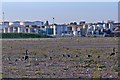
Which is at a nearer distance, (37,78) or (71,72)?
(37,78)

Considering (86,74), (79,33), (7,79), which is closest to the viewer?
(7,79)

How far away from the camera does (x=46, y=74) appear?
1764 cm

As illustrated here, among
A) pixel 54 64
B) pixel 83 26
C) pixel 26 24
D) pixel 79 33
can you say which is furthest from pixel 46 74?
pixel 26 24

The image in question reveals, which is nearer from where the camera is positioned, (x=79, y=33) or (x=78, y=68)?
(x=78, y=68)

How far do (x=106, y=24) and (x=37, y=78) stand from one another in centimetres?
12901

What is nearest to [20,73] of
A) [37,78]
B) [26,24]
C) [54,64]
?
[37,78]

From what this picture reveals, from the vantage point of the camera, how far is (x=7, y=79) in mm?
15406

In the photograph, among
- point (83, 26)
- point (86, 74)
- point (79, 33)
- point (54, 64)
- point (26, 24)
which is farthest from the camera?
point (26, 24)

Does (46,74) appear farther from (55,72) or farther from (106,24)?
(106,24)

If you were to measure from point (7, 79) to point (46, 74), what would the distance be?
8.44ft

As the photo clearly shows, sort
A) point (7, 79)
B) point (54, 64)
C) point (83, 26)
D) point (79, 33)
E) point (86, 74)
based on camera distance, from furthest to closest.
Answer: point (83, 26) → point (79, 33) → point (54, 64) → point (86, 74) → point (7, 79)

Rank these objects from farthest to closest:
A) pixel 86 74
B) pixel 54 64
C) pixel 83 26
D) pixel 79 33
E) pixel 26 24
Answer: pixel 26 24 → pixel 83 26 → pixel 79 33 → pixel 54 64 → pixel 86 74

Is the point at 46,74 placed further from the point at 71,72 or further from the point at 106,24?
the point at 106,24

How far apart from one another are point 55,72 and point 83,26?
130 meters
